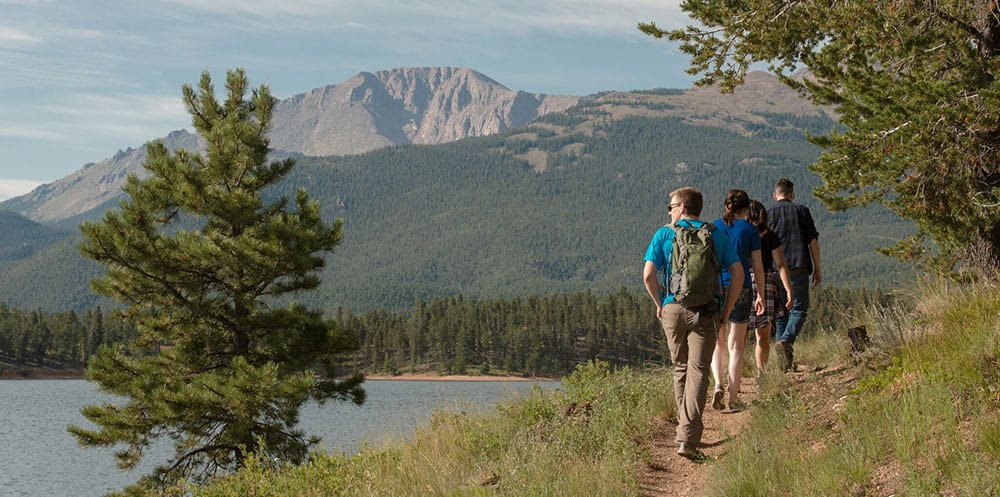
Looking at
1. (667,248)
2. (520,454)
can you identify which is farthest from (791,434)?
(520,454)

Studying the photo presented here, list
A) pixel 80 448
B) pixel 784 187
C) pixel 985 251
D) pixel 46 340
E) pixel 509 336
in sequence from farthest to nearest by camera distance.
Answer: pixel 509 336
pixel 46 340
pixel 80 448
pixel 985 251
pixel 784 187

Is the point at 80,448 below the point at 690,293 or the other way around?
below

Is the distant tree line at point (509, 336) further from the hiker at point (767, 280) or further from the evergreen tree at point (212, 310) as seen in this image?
the hiker at point (767, 280)

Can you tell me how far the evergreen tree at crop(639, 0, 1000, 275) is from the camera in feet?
33.9

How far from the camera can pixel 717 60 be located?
523 inches

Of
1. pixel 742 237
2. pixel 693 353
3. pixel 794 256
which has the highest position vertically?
pixel 742 237

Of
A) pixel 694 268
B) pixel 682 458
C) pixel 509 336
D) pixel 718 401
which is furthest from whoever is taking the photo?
pixel 509 336

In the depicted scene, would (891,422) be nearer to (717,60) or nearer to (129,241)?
(717,60)

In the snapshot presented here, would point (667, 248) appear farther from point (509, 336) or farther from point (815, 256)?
point (509, 336)

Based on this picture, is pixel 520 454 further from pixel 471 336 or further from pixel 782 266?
pixel 471 336

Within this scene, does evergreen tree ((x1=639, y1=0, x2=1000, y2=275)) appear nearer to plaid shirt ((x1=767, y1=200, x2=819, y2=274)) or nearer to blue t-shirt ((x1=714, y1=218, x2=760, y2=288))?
plaid shirt ((x1=767, y1=200, x2=819, y2=274))

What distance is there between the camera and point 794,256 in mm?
10812

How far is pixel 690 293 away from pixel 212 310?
15900 mm

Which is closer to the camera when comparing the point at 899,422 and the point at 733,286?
the point at 899,422
